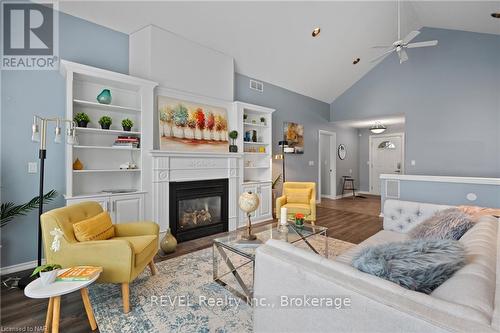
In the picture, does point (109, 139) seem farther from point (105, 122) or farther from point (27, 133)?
point (27, 133)

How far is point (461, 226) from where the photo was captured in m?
1.80

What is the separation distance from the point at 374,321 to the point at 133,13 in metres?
4.06

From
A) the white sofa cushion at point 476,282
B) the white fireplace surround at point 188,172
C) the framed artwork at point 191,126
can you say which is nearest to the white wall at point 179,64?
the framed artwork at point 191,126

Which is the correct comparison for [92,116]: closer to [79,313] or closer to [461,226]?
[79,313]

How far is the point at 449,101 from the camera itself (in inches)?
201

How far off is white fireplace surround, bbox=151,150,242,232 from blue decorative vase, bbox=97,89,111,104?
85 centimetres

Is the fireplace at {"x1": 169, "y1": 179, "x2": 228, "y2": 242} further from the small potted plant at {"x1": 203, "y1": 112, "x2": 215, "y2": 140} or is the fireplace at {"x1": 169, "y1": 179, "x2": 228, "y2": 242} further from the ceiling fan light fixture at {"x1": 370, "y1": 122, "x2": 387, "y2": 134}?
the ceiling fan light fixture at {"x1": 370, "y1": 122, "x2": 387, "y2": 134}

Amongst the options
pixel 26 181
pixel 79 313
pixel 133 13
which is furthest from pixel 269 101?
pixel 79 313

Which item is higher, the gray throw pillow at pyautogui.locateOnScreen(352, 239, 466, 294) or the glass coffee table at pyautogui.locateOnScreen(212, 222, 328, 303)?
the gray throw pillow at pyautogui.locateOnScreen(352, 239, 466, 294)

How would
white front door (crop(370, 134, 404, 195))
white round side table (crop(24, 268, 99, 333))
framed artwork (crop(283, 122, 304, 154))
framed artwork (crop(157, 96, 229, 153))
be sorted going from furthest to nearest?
white front door (crop(370, 134, 404, 195))
framed artwork (crop(283, 122, 304, 154))
framed artwork (crop(157, 96, 229, 153))
white round side table (crop(24, 268, 99, 333))

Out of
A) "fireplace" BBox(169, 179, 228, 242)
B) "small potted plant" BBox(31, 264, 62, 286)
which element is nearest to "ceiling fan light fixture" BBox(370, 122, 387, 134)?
"fireplace" BBox(169, 179, 228, 242)

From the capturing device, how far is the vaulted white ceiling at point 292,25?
10.7 feet

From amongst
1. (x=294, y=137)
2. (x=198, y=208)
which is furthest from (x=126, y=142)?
(x=294, y=137)

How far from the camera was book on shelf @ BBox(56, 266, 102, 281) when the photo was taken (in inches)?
64.7
